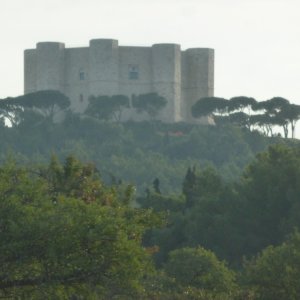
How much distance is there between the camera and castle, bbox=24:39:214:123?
11575 cm

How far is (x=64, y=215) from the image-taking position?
32219 mm

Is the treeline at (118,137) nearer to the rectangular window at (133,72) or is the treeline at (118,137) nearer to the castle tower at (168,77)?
the castle tower at (168,77)

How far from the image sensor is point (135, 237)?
3500cm

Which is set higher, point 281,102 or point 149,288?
point 281,102

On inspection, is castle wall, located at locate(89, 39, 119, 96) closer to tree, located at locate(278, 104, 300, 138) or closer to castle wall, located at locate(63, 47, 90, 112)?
castle wall, located at locate(63, 47, 90, 112)

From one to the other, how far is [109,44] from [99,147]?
6253 millimetres

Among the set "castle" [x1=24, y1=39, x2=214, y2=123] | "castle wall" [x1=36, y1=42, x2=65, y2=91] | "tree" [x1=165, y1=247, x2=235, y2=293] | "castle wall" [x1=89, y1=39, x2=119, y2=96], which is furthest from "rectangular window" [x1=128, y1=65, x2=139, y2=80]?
"tree" [x1=165, y1=247, x2=235, y2=293]

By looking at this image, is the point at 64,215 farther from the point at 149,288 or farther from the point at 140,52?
the point at 140,52

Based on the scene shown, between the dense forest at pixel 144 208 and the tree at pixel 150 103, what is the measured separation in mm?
197

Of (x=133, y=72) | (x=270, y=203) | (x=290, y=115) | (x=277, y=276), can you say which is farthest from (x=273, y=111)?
(x=277, y=276)

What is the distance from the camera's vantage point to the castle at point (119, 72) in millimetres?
115750

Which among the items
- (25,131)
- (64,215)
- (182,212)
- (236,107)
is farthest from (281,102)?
(64,215)

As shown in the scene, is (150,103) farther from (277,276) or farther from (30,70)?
(277,276)

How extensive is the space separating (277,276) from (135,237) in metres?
6.13
